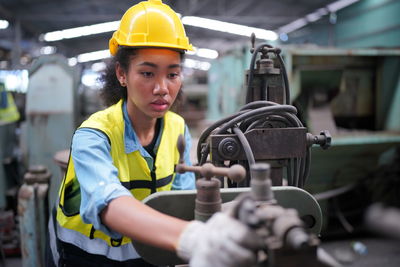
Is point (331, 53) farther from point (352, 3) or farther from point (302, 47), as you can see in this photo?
point (352, 3)

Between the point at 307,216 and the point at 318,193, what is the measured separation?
2300 millimetres

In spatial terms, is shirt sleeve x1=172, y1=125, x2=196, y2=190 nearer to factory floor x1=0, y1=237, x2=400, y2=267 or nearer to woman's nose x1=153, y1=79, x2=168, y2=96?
woman's nose x1=153, y1=79, x2=168, y2=96

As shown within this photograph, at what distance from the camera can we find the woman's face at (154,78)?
104cm

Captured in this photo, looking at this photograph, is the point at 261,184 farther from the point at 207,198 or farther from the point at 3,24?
the point at 3,24

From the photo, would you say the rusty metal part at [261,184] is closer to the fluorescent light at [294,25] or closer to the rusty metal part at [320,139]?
the rusty metal part at [320,139]

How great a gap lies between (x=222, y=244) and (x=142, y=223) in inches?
8.9

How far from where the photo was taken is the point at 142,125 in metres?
1.23

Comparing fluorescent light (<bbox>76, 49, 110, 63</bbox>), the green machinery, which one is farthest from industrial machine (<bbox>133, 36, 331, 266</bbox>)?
fluorescent light (<bbox>76, 49, 110, 63</bbox>)

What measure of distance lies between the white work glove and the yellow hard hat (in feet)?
2.03

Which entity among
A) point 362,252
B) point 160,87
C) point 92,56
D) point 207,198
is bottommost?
point 362,252

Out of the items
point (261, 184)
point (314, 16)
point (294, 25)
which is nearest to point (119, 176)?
point (261, 184)

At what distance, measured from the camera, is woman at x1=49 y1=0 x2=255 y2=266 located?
0.78 metres

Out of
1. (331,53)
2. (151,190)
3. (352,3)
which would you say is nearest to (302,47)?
(331,53)

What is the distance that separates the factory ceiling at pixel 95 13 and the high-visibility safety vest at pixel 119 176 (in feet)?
20.1
